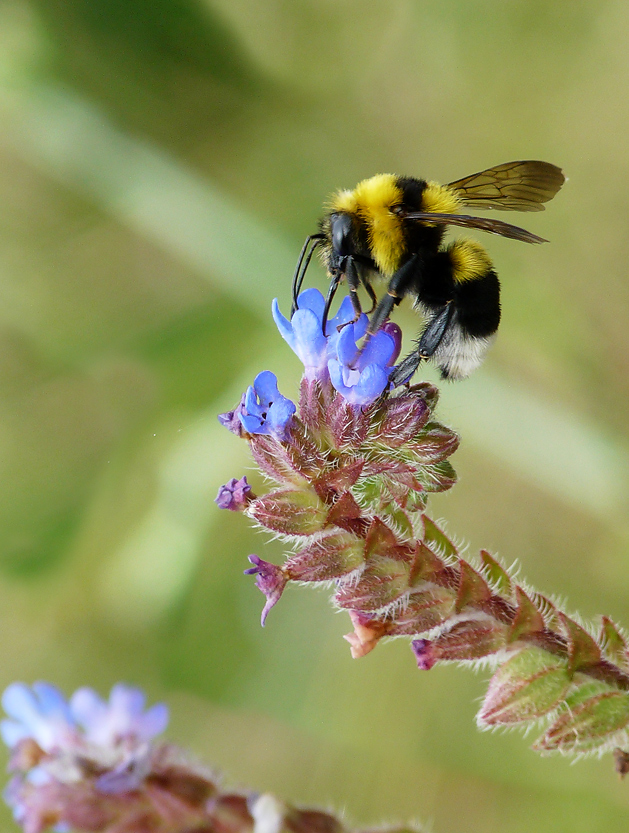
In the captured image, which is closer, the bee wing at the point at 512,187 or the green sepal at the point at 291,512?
the green sepal at the point at 291,512

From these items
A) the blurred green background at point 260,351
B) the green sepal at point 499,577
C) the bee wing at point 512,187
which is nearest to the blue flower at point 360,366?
the green sepal at point 499,577

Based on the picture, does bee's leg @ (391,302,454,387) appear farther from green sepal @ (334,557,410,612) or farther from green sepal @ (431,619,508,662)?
green sepal @ (431,619,508,662)

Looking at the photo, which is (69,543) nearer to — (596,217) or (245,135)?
(245,135)

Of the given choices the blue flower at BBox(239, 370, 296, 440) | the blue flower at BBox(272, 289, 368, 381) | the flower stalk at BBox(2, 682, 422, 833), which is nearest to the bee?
the blue flower at BBox(272, 289, 368, 381)

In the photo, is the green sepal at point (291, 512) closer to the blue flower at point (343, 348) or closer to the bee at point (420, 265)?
the blue flower at point (343, 348)

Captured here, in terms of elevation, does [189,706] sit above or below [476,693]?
below

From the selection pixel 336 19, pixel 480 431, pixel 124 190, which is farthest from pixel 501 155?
pixel 124 190

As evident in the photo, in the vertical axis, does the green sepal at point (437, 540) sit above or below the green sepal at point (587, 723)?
above
